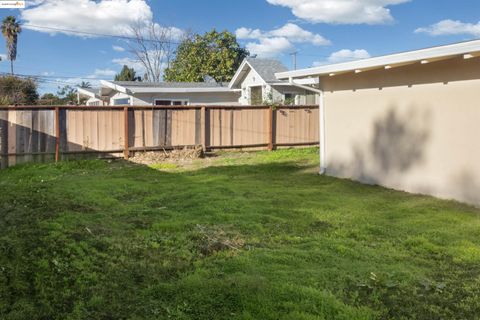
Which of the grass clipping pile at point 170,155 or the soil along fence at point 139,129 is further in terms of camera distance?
the grass clipping pile at point 170,155

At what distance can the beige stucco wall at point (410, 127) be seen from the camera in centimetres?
723

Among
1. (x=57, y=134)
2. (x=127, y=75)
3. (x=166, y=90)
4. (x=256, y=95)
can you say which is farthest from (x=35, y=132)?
(x=127, y=75)

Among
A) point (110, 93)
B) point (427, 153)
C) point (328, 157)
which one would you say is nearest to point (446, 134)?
point (427, 153)

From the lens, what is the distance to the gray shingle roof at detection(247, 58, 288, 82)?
23.0 meters

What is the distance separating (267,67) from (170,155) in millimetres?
11180

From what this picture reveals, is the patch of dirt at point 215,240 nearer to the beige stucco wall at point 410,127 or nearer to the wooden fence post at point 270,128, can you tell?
the beige stucco wall at point 410,127

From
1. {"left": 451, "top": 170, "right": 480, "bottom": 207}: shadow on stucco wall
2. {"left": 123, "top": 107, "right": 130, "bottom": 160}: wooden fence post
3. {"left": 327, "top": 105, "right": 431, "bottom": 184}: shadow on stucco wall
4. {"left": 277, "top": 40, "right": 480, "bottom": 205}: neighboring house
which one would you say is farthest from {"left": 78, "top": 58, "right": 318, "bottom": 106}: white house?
{"left": 451, "top": 170, "right": 480, "bottom": 207}: shadow on stucco wall

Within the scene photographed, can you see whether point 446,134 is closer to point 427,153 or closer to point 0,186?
point 427,153

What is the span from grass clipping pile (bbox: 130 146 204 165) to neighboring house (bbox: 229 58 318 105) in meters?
7.28

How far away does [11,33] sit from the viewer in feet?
143

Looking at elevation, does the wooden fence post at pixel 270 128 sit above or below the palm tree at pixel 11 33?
below

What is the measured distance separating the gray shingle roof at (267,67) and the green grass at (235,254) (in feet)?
49.4

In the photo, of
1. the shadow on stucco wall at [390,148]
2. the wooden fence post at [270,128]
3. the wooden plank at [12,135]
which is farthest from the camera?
the wooden fence post at [270,128]

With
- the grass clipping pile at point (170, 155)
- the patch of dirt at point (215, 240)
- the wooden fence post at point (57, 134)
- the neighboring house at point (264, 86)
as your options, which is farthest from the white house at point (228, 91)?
the patch of dirt at point (215, 240)
